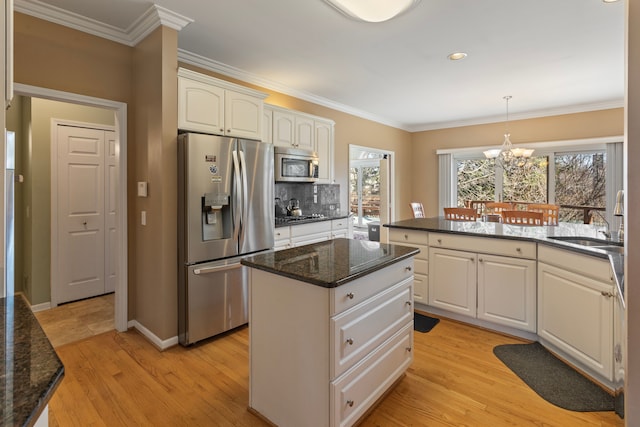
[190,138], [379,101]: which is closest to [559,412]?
[190,138]

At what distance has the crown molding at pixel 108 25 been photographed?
2.38m

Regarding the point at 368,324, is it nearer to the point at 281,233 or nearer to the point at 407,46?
the point at 281,233

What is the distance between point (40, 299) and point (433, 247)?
414 centimetres

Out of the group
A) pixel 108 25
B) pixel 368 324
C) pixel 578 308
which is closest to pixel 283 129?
pixel 108 25

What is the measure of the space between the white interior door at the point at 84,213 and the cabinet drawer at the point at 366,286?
143 inches

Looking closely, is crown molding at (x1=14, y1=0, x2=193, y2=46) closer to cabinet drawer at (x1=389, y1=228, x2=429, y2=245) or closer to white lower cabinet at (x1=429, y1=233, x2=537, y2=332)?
cabinet drawer at (x1=389, y1=228, x2=429, y2=245)

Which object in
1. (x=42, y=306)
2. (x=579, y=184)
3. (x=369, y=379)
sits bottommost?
(x=42, y=306)

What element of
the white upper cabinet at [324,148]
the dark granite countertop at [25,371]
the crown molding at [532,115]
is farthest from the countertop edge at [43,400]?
the crown molding at [532,115]

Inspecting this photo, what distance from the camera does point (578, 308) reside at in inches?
88.8

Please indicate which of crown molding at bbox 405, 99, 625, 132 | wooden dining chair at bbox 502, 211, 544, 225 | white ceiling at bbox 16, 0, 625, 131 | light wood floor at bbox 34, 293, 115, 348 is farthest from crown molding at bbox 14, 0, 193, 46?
crown molding at bbox 405, 99, 625, 132

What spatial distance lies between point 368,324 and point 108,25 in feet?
9.94

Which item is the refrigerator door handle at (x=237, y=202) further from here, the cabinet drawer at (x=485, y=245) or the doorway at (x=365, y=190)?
the doorway at (x=365, y=190)

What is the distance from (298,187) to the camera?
4613mm

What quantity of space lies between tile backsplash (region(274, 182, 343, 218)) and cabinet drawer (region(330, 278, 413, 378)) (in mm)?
2352
